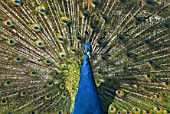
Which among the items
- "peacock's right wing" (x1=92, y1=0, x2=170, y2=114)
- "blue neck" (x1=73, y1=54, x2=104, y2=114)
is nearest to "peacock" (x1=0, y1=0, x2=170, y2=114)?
"peacock's right wing" (x1=92, y1=0, x2=170, y2=114)

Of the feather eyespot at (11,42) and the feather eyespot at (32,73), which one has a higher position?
the feather eyespot at (11,42)

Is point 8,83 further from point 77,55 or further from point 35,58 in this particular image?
point 77,55

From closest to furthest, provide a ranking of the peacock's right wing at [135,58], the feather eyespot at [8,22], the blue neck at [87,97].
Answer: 1. the blue neck at [87,97]
2. the feather eyespot at [8,22]
3. the peacock's right wing at [135,58]

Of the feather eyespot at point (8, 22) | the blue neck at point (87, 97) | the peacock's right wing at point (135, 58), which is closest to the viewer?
the blue neck at point (87, 97)

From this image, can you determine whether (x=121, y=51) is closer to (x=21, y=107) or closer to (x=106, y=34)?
(x=106, y=34)

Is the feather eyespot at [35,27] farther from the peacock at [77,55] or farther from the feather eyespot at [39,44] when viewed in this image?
the feather eyespot at [39,44]

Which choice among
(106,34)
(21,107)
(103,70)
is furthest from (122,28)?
(21,107)

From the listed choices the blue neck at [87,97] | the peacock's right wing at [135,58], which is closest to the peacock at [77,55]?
the peacock's right wing at [135,58]

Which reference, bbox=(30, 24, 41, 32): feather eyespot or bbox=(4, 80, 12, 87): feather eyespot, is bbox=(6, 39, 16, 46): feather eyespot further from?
bbox=(4, 80, 12, 87): feather eyespot

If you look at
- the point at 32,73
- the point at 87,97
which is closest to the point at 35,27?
the point at 32,73
